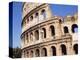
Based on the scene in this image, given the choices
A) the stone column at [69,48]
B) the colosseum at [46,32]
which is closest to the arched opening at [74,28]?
the colosseum at [46,32]

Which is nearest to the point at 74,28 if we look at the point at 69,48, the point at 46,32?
the point at 69,48

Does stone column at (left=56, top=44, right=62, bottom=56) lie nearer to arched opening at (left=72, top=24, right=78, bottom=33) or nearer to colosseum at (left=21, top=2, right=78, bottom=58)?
colosseum at (left=21, top=2, right=78, bottom=58)

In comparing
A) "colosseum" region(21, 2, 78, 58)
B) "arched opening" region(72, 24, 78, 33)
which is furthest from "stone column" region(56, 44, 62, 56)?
"arched opening" region(72, 24, 78, 33)

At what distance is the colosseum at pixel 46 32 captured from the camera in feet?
8.47

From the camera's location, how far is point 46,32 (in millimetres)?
2672

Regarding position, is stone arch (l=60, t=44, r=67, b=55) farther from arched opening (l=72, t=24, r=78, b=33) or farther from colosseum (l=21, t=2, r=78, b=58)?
arched opening (l=72, t=24, r=78, b=33)

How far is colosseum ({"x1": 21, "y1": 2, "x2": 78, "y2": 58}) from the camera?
258 centimetres

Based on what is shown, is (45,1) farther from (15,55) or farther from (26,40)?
(15,55)

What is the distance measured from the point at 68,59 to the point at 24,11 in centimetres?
73

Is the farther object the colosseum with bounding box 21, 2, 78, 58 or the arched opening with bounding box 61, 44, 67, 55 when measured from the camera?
the arched opening with bounding box 61, 44, 67, 55

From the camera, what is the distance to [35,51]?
8.53 ft

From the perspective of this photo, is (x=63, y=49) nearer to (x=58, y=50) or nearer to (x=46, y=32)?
(x=58, y=50)

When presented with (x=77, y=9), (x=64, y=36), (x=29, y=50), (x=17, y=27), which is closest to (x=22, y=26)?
(x=17, y=27)

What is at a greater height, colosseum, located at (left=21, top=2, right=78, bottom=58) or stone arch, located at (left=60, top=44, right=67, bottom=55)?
colosseum, located at (left=21, top=2, right=78, bottom=58)
